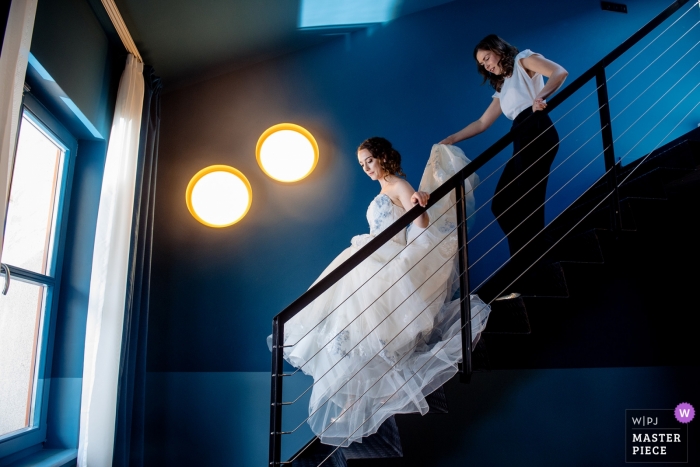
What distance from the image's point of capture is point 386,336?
7.97 ft

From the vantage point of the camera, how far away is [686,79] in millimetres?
4062

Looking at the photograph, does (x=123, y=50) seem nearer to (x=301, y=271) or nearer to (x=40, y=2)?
(x=40, y=2)

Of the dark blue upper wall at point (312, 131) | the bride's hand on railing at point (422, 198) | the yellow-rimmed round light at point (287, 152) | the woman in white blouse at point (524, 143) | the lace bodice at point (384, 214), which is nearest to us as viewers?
the bride's hand on railing at point (422, 198)

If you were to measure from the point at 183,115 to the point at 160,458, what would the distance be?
2.18 meters

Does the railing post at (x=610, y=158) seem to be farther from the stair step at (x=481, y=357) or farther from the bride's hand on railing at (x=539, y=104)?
the stair step at (x=481, y=357)

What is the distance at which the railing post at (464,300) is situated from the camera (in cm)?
223

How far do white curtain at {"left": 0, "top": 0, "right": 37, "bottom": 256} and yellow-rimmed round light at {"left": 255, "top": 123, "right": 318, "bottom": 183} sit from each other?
190 cm

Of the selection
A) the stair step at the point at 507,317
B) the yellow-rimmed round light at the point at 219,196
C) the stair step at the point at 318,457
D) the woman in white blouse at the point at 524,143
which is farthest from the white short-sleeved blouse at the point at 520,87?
the stair step at the point at 318,457

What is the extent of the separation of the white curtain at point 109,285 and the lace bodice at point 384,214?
4.19 feet

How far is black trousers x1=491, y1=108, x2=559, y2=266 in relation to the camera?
2.79 m

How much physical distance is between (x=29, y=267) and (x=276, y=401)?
4.38 ft

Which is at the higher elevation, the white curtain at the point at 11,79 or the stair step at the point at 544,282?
the white curtain at the point at 11,79

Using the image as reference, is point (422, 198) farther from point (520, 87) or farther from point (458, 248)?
point (520, 87)

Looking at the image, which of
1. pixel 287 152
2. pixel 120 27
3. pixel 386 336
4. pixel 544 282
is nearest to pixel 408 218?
pixel 386 336
